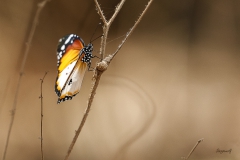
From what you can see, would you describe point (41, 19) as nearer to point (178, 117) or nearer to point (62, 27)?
point (62, 27)

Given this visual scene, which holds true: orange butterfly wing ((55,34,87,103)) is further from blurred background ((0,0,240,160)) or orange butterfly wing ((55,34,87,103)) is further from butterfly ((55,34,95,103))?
blurred background ((0,0,240,160))

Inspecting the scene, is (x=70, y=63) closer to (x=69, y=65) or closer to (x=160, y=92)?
(x=69, y=65)

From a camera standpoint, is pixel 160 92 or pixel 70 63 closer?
pixel 70 63

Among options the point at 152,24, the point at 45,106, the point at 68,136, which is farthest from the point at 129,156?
the point at 152,24

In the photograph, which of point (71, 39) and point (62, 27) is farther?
point (62, 27)

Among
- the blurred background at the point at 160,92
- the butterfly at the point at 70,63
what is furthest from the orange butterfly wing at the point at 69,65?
the blurred background at the point at 160,92

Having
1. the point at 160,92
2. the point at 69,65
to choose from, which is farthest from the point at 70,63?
the point at 160,92

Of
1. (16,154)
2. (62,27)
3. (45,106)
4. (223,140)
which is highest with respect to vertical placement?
(62,27)
